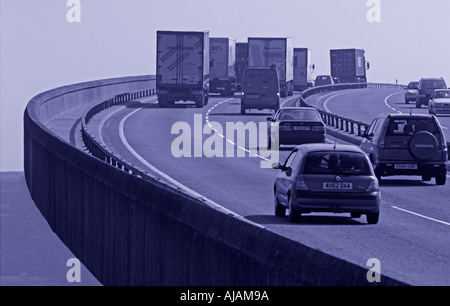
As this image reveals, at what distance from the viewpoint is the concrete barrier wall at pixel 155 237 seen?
9750 millimetres

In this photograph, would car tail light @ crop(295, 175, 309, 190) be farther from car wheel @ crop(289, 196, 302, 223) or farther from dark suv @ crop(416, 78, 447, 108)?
dark suv @ crop(416, 78, 447, 108)

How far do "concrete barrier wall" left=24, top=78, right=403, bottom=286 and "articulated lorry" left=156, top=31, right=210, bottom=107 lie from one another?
4127 cm

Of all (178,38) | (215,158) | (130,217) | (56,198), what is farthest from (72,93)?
(130,217)

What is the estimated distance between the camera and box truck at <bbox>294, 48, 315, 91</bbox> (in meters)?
106

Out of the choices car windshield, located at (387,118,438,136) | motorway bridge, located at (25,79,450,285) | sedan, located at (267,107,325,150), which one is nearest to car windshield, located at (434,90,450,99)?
motorway bridge, located at (25,79,450,285)

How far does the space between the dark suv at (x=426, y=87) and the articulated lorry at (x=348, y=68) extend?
45795mm

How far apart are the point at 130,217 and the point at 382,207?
10.6 meters

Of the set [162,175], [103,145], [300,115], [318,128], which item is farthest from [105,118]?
[162,175]

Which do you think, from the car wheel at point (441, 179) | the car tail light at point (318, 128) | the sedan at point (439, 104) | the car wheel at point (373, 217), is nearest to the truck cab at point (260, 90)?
the sedan at point (439, 104)

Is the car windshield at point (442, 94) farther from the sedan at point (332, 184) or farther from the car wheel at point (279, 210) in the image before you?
the sedan at point (332, 184)

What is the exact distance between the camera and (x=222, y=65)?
88250 mm

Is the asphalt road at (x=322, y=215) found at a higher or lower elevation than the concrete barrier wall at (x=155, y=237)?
lower

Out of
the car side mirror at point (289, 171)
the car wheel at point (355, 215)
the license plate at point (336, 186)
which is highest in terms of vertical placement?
the car side mirror at point (289, 171)

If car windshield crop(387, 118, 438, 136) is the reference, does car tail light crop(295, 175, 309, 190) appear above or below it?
below
